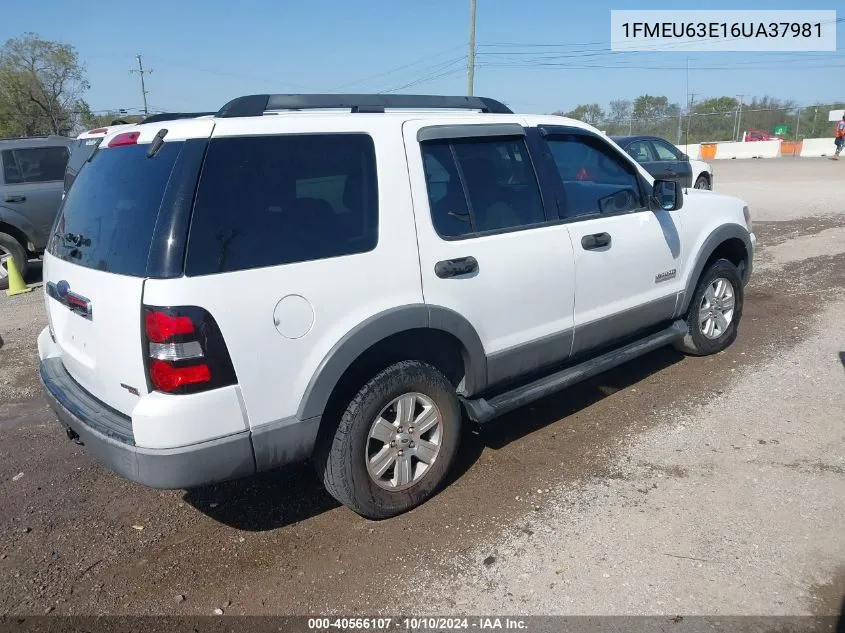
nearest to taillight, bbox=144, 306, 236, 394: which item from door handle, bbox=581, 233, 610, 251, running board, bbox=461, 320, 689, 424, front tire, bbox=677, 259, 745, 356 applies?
running board, bbox=461, 320, 689, 424

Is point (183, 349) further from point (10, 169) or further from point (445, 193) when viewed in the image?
point (10, 169)

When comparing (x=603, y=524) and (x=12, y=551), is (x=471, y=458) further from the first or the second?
(x=12, y=551)

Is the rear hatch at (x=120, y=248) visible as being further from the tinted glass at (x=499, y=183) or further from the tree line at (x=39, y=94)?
the tree line at (x=39, y=94)

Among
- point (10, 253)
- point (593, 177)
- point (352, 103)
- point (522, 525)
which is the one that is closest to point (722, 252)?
point (593, 177)

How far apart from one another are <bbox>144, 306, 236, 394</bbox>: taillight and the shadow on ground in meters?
1.09

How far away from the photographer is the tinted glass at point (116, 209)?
268 cm

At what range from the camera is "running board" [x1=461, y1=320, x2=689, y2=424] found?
11.9ft

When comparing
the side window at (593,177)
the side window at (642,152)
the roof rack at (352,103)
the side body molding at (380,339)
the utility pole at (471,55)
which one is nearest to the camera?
the side body molding at (380,339)

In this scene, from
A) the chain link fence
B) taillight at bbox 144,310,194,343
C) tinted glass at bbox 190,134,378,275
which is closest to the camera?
taillight at bbox 144,310,194,343

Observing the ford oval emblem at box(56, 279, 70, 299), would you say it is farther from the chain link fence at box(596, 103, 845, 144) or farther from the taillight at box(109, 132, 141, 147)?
the chain link fence at box(596, 103, 845, 144)

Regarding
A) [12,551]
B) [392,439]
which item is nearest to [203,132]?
[392,439]

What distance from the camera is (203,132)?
2.68 meters

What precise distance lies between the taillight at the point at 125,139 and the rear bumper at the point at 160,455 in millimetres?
1184

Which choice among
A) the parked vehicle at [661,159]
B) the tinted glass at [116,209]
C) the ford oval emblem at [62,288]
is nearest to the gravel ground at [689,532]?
the tinted glass at [116,209]
